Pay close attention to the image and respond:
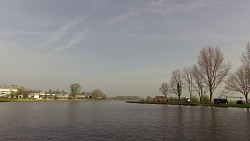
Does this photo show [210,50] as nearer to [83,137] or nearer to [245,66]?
[245,66]

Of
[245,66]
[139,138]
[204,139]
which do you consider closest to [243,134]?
[204,139]

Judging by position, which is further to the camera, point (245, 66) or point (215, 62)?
point (215, 62)

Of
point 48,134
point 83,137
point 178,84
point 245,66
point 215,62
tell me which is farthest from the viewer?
point 178,84

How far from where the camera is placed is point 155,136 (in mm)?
25656

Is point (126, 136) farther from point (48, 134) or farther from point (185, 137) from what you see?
point (48, 134)

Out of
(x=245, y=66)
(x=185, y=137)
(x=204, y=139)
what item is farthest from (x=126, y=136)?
(x=245, y=66)

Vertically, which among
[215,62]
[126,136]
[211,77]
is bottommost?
[126,136]

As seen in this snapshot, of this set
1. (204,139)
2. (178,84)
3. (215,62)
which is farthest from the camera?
(178,84)

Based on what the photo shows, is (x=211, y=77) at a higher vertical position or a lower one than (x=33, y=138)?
higher

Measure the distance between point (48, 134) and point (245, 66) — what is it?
75100 mm

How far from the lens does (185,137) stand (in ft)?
80.7

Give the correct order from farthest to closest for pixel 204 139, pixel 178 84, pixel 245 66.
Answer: pixel 178 84, pixel 245 66, pixel 204 139

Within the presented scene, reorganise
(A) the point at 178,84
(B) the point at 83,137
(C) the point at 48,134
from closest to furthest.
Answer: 1. (B) the point at 83,137
2. (C) the point at 48,134
3. (A) the point at 178,84

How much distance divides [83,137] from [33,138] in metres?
5.42
